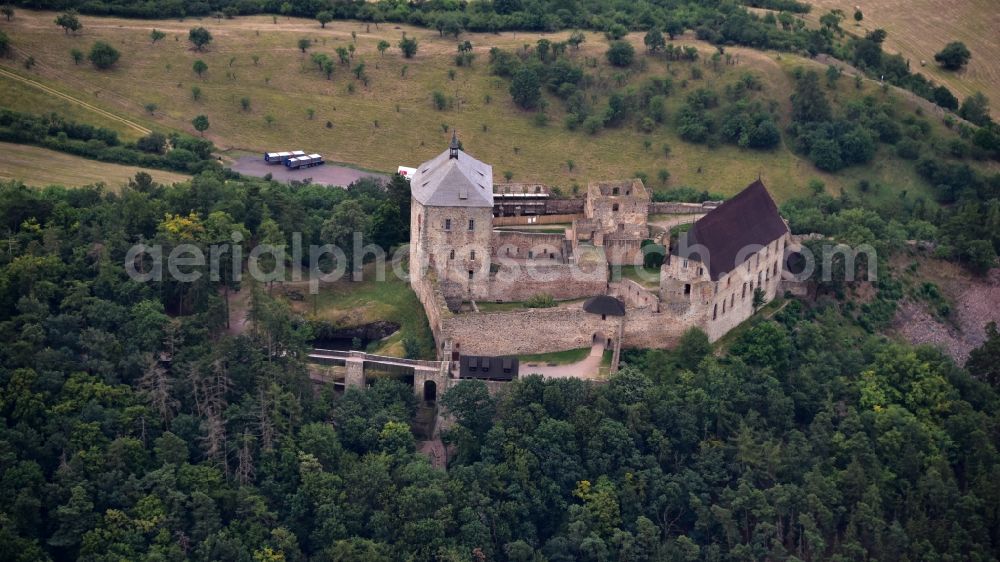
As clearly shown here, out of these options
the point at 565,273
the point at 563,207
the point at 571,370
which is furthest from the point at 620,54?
the point at 571,370

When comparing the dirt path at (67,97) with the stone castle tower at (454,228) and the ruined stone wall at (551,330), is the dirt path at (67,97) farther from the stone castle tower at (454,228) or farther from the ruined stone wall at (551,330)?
the ruined stone wall at (551,330)

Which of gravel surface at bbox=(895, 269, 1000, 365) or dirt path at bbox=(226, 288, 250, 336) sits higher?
dirt path at bbox=(226, 288, 250, 336)

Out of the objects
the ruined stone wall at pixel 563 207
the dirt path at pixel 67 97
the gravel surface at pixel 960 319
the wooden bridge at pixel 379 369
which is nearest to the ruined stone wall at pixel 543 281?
the wooden bridge at pixel 379 369

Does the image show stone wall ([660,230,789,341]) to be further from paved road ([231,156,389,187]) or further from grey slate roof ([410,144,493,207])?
paved road ([231,156,389,187])

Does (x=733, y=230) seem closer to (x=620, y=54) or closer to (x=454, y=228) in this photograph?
(x=454, y=228)

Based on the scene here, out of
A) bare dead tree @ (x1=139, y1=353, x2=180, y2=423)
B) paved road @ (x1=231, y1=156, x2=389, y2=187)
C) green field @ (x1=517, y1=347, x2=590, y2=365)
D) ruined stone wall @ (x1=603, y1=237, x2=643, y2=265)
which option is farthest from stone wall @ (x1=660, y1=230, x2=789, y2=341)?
paved road @ (x1=231, y1=156, x2=389, y2=187)

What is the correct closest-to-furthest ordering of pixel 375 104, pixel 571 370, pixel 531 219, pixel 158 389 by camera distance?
pixel 158 389 < pixel 571 370 < pixel 531 219 < pixel 375 104
